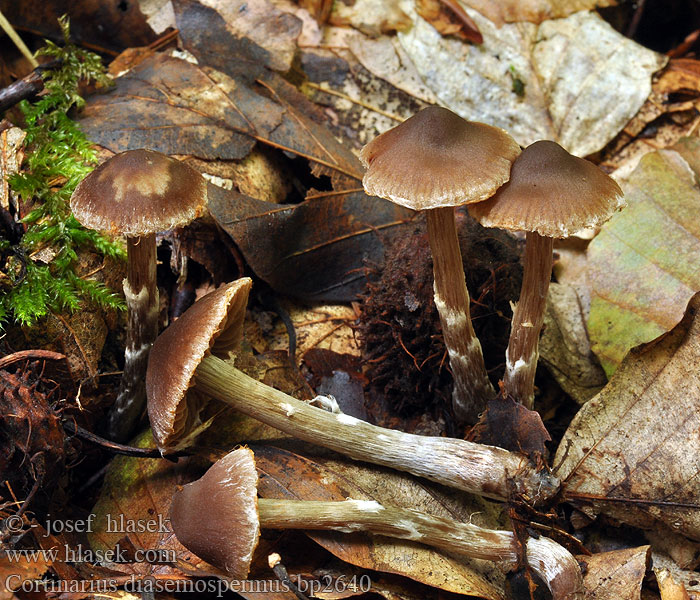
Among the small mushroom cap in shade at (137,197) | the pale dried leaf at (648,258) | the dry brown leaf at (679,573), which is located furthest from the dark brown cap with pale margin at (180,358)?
the dry brown leaf at (679,573)

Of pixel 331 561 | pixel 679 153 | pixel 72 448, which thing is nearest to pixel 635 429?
pixel 331 561

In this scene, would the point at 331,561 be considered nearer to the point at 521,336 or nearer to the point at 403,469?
the point at 403,469

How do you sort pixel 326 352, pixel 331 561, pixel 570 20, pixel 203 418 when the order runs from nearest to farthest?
pixel 331 561
pixel 203 418
pixel 326 352
pixel 570 20

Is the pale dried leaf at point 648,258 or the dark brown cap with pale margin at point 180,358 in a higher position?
the dark brown cap with pale margin at point 180,358

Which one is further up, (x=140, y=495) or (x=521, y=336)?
(x=521, y=336)

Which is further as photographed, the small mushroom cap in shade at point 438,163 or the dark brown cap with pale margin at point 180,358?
the dark brown cap with pale margin at point 180,358

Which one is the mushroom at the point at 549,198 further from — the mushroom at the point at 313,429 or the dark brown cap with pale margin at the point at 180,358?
the dark brown cap with pale margin at the point at 180,358
